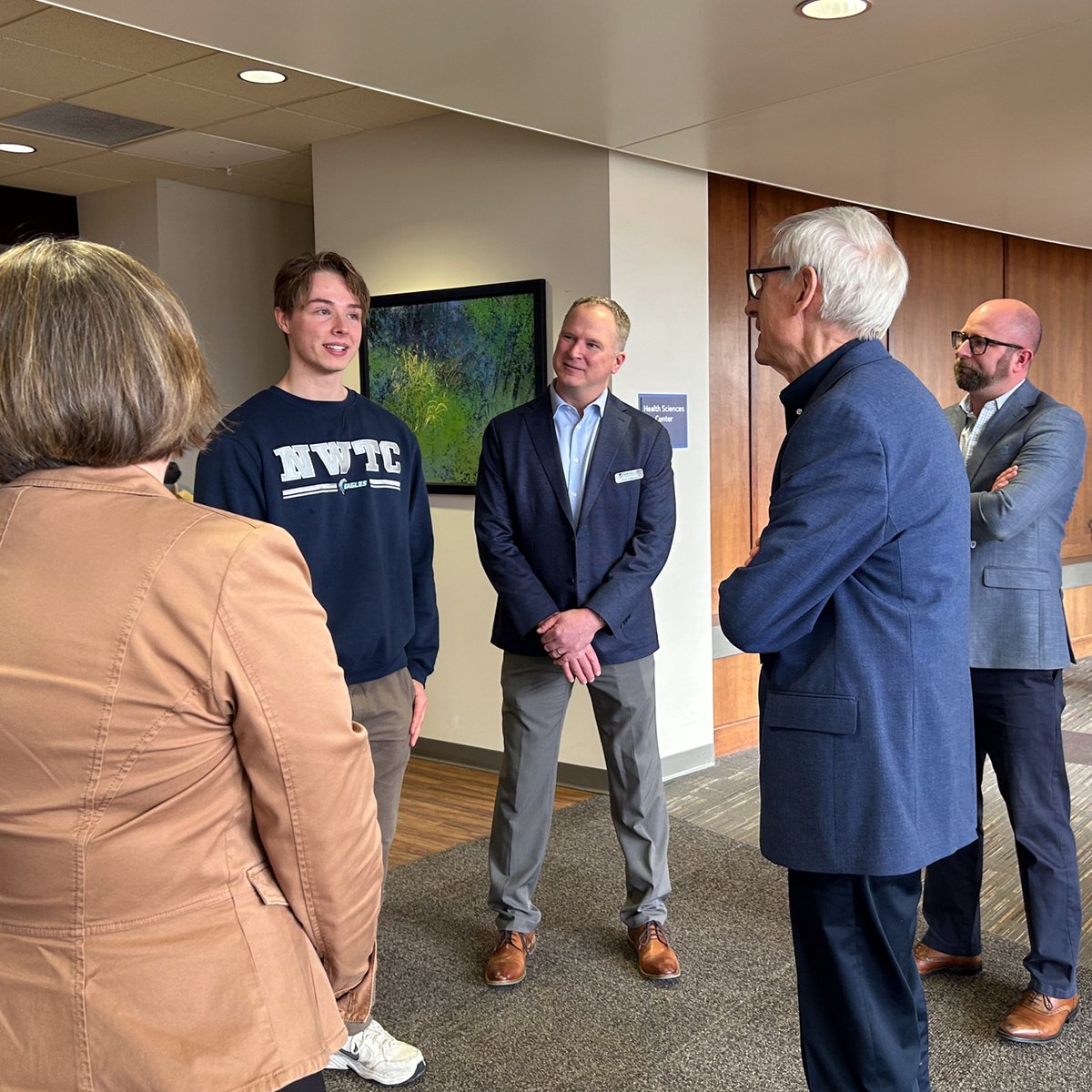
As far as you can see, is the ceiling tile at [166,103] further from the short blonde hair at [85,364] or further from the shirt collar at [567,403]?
the short blonde hair at [85,364]

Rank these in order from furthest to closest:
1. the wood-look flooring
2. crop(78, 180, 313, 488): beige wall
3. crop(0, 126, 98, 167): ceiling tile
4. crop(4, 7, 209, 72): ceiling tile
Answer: crop(78, 180, 313, 488): beige wall < crop(0, 126, 98, 167): ceiling tile < the wood-look flooring < crop(4, 7, 209, 72): ceiling tile

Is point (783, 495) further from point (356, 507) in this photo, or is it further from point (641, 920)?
point (641, 920)

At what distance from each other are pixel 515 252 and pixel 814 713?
12.0ft

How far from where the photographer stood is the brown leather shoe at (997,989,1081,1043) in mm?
2717

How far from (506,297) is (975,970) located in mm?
3376

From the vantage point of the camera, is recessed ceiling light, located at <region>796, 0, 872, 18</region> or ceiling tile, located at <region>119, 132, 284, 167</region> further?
ceiling tile, located at <region>119, 132, 284, 167</region>

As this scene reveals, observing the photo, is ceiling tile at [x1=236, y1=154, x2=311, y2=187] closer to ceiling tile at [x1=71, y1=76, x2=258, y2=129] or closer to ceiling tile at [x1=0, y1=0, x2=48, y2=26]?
ceiling tile at [x1=71, y1=76, x2=258, y2=129]

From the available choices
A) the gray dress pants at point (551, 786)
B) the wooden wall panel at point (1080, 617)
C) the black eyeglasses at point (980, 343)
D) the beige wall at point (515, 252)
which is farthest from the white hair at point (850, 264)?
the wooden wall panel at point (1080, 617)

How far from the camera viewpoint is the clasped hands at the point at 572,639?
3088mm

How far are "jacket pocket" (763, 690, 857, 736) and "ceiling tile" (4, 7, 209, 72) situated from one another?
350cm

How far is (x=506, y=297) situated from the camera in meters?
5.17

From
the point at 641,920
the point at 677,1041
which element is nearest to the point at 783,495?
the point at 677,1041

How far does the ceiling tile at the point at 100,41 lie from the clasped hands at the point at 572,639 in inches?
104

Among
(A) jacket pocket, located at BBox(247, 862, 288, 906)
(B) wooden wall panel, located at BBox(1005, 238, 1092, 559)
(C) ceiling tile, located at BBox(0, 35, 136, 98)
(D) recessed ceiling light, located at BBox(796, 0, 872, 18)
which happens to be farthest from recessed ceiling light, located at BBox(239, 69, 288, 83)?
(B) wooden wall panel, located at BBox(1005, 238, 1092, 559)
